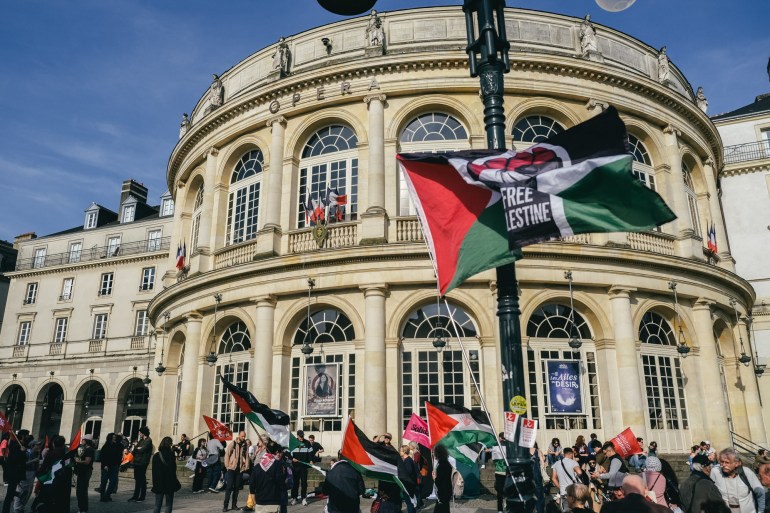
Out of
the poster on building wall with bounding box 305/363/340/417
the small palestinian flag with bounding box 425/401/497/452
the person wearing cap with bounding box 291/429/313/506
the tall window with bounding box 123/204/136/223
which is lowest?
the person wearing cap with bounding box 291/429/313/506

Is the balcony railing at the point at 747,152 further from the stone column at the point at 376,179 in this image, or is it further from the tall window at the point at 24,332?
the tall window at the point at 24,332

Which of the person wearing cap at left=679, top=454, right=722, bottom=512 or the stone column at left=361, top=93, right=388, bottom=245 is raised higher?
the stone column at left=361, top=93, right=388, bottom=245

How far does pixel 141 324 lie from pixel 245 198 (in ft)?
77.6

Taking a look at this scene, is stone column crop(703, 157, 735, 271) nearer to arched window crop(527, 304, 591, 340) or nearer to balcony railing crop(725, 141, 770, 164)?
balcony railing crop(725, 141, 770, 164)

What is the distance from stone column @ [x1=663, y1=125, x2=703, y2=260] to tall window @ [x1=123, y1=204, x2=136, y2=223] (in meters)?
41.1

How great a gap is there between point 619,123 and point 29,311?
49.9 m

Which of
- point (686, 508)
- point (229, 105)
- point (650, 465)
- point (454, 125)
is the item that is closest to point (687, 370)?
point (454, 125)

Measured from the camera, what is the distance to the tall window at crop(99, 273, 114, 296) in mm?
44562

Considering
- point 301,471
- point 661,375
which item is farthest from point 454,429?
point 661,375

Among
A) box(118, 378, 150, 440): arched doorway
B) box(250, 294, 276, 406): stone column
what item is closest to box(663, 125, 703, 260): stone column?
box(250, 294, 276, 406): stone column

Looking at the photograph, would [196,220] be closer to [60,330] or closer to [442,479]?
[442,479]

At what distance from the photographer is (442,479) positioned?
448 inches

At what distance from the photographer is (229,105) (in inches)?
925

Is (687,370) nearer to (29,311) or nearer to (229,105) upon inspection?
(229,105)
